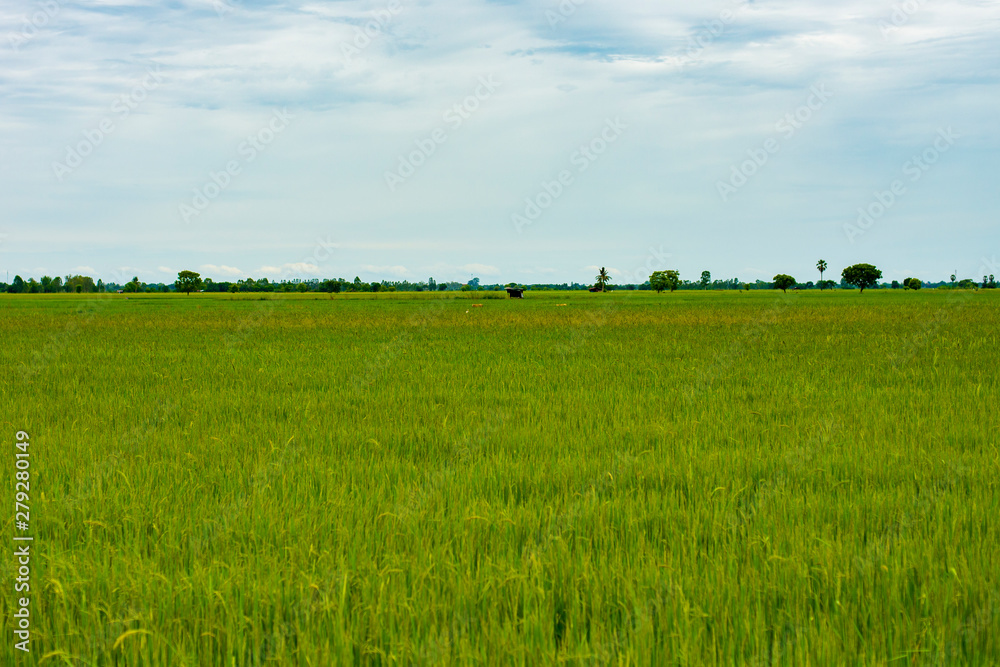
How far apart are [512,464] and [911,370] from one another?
1164 centimetres

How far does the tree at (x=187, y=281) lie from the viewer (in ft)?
548

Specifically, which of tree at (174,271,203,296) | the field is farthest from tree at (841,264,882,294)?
the field

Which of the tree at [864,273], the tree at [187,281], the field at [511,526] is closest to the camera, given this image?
the field at [511,526]

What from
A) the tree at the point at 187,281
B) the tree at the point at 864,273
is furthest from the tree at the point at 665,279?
the tree at the point at 187,281

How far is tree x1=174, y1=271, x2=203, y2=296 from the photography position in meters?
167

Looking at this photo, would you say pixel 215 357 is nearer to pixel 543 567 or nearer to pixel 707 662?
pixel 543 567

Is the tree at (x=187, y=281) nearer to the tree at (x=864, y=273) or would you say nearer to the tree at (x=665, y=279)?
the tree at (x=665, y=279)

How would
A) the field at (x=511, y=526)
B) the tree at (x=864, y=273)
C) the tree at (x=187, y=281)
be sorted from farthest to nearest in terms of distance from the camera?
the tree at (x=864, y=273) → the tree at (x=187, y=281) → the field at (x=511, y=526)

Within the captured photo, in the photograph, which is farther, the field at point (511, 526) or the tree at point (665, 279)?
the tree at point (665, 279)

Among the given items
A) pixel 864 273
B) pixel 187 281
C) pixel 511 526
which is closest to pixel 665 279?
pixel 864 273

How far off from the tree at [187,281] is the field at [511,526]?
567 ft

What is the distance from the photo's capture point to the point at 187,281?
6535 inches

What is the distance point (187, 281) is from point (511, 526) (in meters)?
181

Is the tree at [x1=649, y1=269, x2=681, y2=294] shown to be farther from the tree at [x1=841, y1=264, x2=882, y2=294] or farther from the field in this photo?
the field
